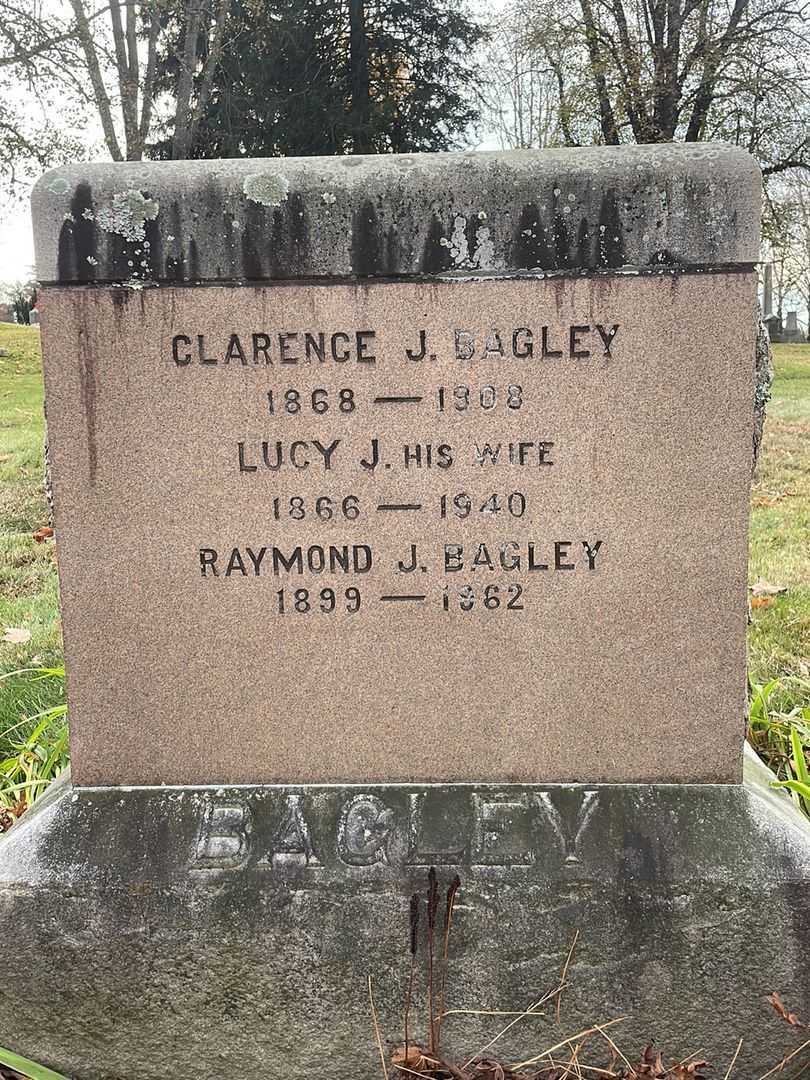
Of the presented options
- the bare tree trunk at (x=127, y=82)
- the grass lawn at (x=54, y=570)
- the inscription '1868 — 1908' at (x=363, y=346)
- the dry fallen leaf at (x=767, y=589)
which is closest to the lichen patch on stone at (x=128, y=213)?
the inscription '1868 — 1908' at (x=363, y=346)

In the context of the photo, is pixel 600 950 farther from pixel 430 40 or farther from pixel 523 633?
pixel 430 40

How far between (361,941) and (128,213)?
1.78 metres

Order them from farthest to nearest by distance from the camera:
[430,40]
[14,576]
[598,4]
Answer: [430,40] → [598,4] → [14,576]

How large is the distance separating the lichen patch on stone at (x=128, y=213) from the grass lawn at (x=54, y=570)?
217cm

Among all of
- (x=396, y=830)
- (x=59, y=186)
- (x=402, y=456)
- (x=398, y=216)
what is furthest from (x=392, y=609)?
(x=59, y=186)

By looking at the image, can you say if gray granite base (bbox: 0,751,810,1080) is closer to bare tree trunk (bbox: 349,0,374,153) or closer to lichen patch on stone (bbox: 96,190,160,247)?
lichen patch on stone (bbox: 96,190,160,247)

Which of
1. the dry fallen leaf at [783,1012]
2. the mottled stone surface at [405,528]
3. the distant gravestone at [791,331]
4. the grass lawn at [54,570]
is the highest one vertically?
the distant gravestone at [791,331]

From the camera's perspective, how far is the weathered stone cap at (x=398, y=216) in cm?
214

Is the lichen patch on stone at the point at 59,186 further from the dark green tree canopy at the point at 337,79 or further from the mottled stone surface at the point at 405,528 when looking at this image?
the dark green tree canopy at the point at 337,79

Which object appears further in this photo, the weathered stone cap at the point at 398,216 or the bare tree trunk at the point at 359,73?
the bare tree trunk at the point at 359,73

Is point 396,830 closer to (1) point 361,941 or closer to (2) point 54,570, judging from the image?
(1) point 361,941

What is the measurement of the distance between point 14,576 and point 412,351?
4664mm

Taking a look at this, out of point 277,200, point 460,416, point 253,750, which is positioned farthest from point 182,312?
point 253,750

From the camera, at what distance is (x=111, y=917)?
7.55 feet
